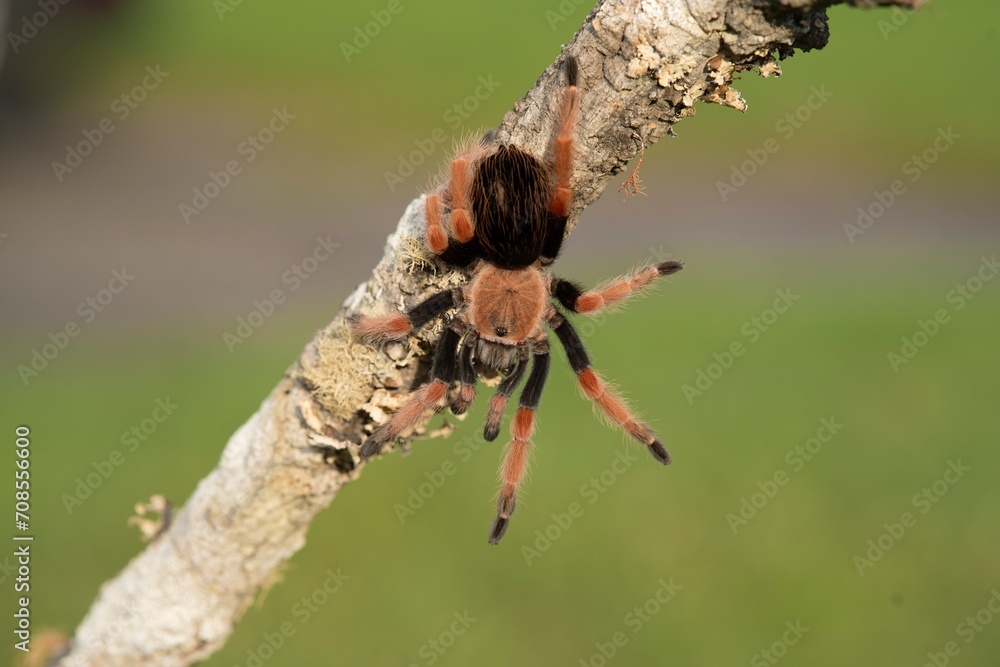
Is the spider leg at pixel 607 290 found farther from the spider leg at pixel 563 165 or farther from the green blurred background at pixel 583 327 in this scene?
the green blurred background at pixel 583 327

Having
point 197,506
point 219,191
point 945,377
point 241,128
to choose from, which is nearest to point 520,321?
point 197,506

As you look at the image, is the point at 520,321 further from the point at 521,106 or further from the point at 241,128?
the point at 241,128

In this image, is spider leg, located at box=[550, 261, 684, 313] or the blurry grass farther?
the blurry grass

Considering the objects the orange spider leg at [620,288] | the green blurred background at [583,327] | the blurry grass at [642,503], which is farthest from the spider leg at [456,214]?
the blurry grass at [642,503]

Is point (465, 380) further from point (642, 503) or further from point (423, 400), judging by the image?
point (642, 503)

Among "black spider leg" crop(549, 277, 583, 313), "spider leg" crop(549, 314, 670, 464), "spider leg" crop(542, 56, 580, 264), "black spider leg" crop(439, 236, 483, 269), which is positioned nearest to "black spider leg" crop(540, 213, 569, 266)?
"spider leg" crop(542, 56, 580, 264)

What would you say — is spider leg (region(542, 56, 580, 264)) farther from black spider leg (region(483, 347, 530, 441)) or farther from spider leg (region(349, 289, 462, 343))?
black spider leg (region(483, 347, 530, 441))

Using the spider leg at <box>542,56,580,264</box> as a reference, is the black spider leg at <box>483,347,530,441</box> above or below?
below

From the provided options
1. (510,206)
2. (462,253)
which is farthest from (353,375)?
(510,206)
